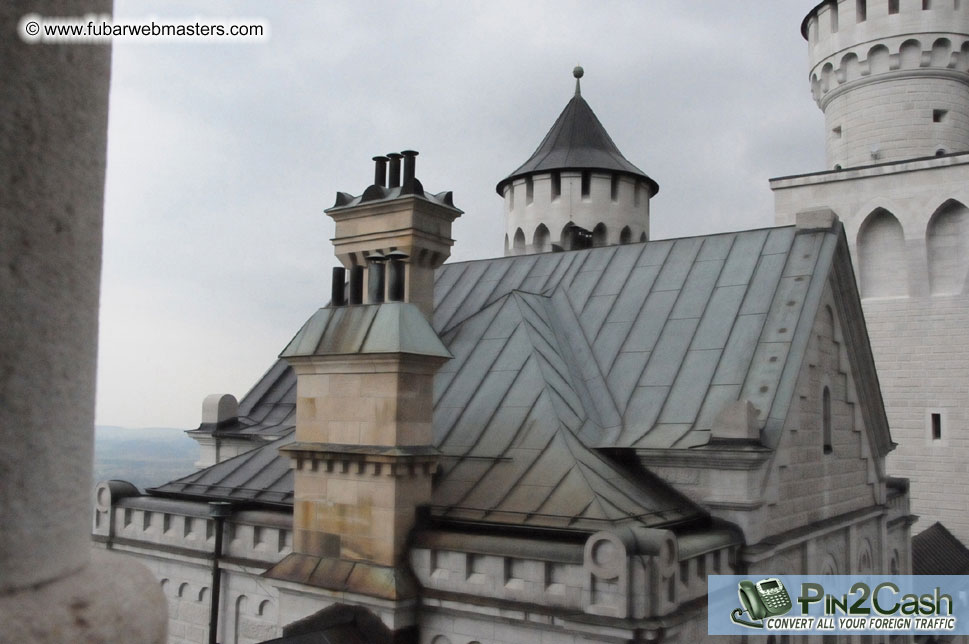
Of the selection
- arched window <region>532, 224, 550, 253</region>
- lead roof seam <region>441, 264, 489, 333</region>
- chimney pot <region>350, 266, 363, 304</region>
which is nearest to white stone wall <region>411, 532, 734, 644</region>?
chimney pot <region>350, 266, 363, 304</region>

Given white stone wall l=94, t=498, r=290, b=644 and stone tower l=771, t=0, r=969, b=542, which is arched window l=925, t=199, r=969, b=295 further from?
white stone wall l=94, t=498, r=290, b=644

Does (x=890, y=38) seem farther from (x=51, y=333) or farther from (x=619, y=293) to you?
(x=51, y=333)

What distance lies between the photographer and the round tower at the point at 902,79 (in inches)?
1284

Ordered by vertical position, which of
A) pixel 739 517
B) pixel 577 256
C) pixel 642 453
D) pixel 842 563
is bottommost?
pixel 842 563

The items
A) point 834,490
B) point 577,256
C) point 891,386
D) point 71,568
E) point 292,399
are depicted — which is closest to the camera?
point 71,568

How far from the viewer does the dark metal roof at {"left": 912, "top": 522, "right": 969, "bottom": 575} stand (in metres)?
25.1

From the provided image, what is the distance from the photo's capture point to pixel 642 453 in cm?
1356

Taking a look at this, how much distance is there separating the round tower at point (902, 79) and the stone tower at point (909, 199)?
39mm

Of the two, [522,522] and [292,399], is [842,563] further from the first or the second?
[292,399]

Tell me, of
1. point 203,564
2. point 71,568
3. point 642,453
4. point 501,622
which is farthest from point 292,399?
point 71,568

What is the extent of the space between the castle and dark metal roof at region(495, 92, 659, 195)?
11877 millimetres

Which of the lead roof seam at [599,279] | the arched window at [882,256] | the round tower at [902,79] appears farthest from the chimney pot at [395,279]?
the round tower at [902,79]

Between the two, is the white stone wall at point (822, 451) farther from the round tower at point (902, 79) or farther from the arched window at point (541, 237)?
the round tower at point (902, 79)

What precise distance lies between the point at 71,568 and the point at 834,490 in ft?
53.8
